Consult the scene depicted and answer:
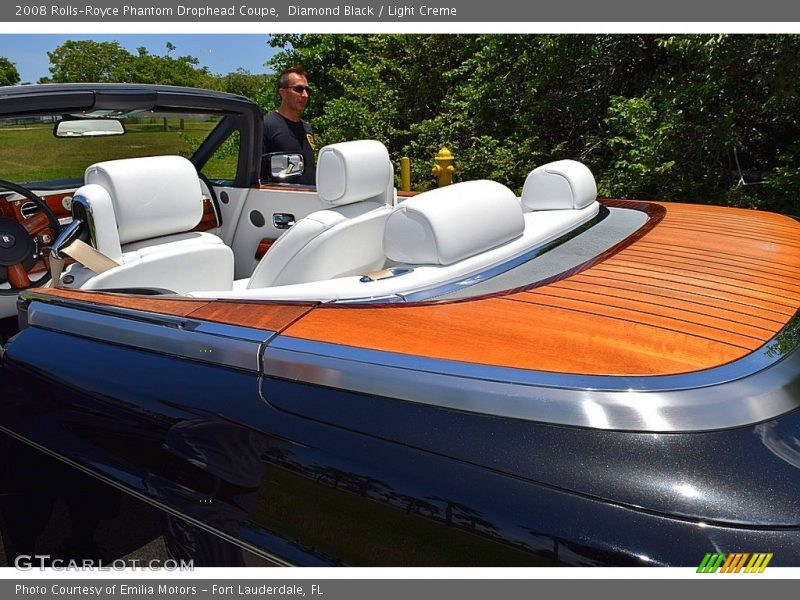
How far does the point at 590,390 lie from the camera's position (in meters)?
1.13

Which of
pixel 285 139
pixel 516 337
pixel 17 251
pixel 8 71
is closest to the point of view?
pixel 516 337

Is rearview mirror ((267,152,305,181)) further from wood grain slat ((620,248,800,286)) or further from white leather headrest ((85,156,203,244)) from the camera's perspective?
wood grain slat ((620,248,800,286))

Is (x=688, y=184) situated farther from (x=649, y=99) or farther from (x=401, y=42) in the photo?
(x=401, y=42)

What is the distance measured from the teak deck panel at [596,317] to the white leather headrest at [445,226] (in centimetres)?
25

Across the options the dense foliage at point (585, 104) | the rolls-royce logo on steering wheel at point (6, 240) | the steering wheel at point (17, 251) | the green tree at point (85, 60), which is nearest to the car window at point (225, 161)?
the steering wheel at point (17, 251)

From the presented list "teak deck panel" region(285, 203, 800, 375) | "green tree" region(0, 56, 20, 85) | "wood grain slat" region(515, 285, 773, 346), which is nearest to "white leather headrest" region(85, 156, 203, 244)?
"teak deck panel" region(285, 203, 800, 375)

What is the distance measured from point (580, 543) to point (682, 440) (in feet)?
0.78

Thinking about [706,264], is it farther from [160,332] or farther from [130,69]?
[130,69]

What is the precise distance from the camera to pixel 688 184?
5723mm

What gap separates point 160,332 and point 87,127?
148 cm

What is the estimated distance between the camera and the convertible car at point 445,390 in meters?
1.03

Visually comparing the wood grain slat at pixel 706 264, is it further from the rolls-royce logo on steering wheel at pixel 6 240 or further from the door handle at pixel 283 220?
the rolls-royce logo on steering wheel at pixel 6 240

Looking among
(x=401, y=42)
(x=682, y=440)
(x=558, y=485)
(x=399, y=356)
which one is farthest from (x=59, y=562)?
(x=401, y=42)

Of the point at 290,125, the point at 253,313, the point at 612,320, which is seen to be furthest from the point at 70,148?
the point at 612,320
